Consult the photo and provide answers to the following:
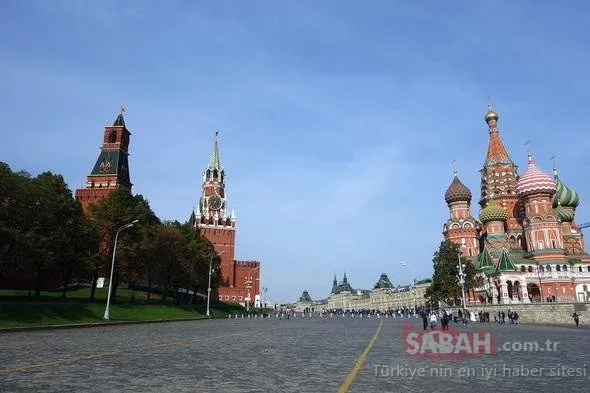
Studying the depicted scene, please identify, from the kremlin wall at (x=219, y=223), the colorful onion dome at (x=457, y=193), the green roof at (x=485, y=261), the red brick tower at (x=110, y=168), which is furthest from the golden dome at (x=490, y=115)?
the red brick tower at (x=110, y=168)

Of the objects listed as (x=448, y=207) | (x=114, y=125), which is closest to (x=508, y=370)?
(x=448, y=207)

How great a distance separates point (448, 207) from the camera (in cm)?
10225

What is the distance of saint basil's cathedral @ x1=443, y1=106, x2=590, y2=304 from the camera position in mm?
76812

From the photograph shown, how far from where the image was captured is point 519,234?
9194cm

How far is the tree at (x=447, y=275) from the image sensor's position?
222 feet

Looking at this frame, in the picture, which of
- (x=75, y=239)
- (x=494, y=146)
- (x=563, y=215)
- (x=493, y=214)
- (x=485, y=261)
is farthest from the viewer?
(x=494, y=146)

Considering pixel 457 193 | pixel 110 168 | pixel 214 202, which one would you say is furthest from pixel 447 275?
pixel 214 202

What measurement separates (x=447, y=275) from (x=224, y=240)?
71480mm

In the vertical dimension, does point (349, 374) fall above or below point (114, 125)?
below

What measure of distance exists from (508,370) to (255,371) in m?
6.32

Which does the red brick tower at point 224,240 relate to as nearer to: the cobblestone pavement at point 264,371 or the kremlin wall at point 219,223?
the kremlin wall at point 219,223

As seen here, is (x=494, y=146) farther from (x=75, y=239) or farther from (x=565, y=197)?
(x=75, y=239)

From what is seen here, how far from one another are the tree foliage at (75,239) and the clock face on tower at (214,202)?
2150 inches

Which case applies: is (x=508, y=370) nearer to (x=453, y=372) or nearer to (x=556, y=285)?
(x=453, y=372)
